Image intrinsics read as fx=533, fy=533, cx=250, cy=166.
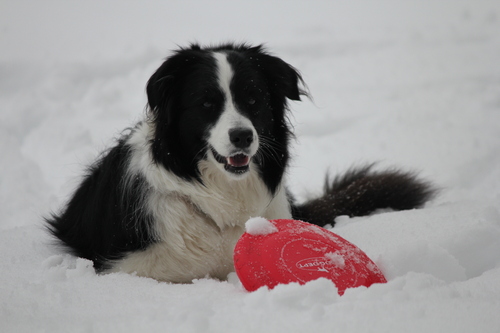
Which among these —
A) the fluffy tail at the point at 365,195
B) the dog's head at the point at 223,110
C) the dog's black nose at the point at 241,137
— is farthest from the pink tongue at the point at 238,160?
the fluffy tail at the point at 365,195

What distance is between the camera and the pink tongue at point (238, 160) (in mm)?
3080

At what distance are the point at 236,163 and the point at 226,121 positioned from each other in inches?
10.2

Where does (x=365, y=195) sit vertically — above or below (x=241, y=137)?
below

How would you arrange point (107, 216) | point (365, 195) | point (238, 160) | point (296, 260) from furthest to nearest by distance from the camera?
point (365, 195) → point (107, 216) → point (238, 160) → point (296, 260)

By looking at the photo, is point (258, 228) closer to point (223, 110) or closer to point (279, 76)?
point (223, 110)

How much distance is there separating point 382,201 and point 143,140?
2288 mm

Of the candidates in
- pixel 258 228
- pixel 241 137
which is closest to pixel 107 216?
pixel 241 137

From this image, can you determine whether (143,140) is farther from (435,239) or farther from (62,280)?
(435,239)

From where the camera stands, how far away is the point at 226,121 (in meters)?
3.01

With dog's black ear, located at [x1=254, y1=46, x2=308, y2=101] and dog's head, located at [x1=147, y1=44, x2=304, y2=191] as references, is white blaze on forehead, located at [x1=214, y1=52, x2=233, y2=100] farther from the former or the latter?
dog's black ear, located at [x1=254, y1=46, x2=308, y2=101]

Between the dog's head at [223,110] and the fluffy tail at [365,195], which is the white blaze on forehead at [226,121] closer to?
the dog's head at [223,110]

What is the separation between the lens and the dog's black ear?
349 cm

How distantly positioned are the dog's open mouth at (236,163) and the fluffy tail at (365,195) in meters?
1.31

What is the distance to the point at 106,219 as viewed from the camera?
3.43 m
